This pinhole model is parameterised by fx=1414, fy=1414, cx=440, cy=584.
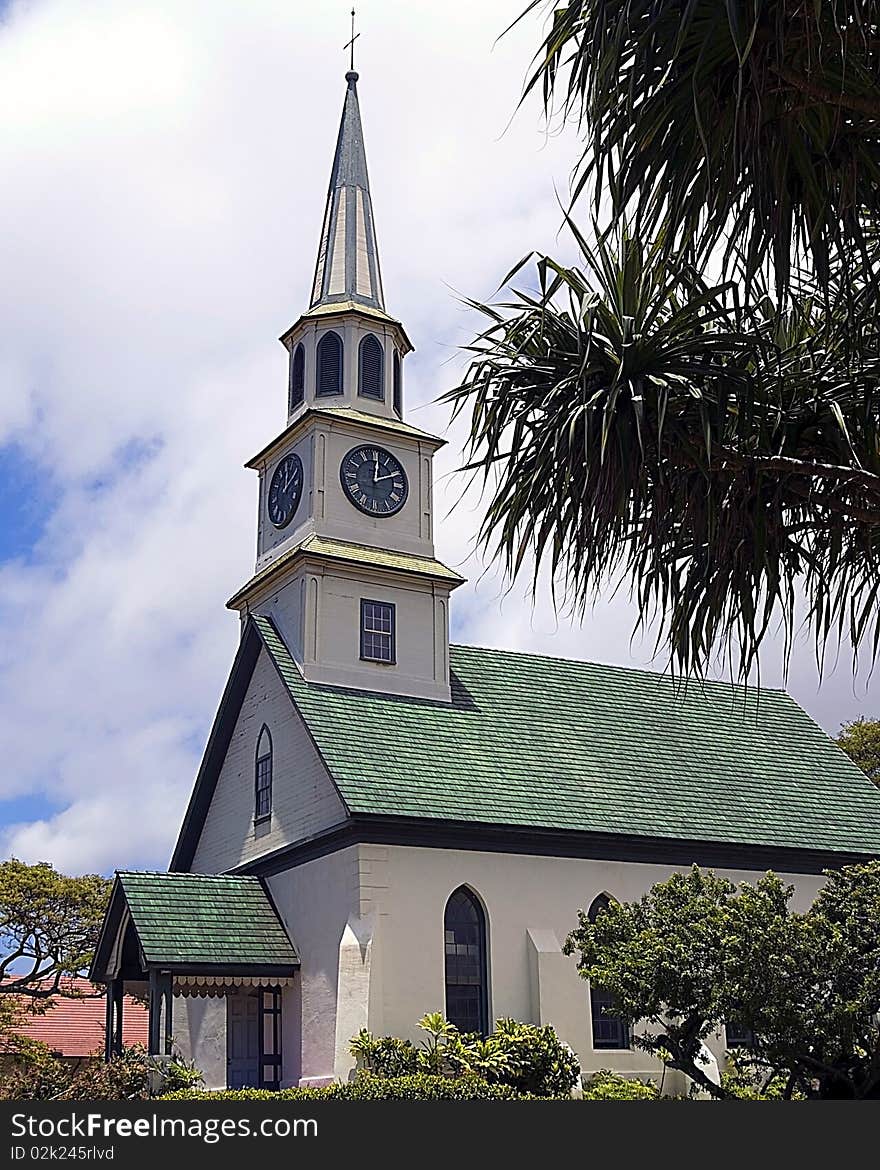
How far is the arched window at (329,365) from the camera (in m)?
34.4

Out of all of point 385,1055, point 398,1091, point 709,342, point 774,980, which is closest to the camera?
point 709,342

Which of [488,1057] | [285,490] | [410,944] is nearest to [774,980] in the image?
[488,1057]

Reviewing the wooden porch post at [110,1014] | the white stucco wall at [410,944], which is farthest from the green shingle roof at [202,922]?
the wooden porch post at [110,1014]

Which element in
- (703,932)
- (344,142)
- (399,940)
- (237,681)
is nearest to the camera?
Result: (703,932)

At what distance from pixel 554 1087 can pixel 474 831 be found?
5.55 metres

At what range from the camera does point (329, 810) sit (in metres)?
28.2

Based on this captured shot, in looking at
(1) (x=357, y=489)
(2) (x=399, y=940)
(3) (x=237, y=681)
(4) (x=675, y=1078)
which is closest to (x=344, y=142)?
(1) (x=357, y=489)

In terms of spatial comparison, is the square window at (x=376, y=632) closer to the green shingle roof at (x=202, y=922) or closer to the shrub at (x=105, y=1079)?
the green shingle roof at (x=202, y=922)

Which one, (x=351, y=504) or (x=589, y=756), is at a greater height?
(x=351, y=504)

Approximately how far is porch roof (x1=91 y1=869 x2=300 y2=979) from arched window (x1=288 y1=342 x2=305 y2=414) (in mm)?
12047

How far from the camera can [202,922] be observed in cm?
2819

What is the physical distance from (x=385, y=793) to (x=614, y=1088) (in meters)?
6.96

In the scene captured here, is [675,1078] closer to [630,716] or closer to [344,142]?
[630,716]

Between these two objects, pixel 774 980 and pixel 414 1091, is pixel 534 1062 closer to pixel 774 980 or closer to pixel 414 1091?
pixel 414 1091
